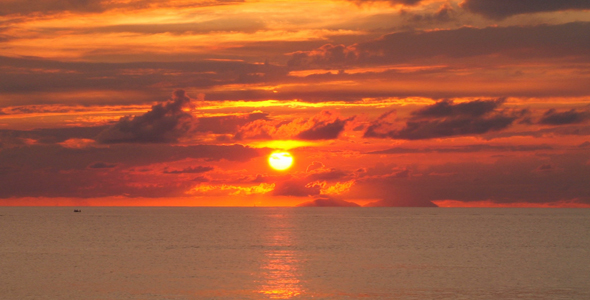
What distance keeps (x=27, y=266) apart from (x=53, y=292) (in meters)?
24.3

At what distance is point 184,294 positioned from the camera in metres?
57.4

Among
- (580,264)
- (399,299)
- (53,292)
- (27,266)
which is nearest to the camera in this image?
(399,299)

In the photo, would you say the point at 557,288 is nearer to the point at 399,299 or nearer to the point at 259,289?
the point at 399,299

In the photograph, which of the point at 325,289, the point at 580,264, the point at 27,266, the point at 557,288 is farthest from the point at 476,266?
the point at 27,266

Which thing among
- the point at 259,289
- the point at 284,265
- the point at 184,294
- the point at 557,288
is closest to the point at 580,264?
the point at 557,288

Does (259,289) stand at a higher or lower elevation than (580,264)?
lower

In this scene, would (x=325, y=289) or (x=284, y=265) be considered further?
(x=284, y=265)

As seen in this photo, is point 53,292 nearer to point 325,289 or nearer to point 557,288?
point 325,289

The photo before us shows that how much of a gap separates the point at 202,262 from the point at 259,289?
2753 cm

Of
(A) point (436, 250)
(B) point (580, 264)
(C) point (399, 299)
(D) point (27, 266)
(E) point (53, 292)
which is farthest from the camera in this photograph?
(A) point (436, 250)

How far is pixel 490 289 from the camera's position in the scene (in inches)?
2410

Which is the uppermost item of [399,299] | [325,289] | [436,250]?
[436,250]

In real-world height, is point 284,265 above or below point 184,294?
above

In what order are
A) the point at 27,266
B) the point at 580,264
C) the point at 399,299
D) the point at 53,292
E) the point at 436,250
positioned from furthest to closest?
the point at 436,250 → the point at 580,264 → the point at 27,266 → the point at 53,292 → the point at 399,299
